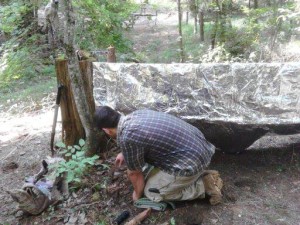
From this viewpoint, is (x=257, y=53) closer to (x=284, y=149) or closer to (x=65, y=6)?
(x=284, y=149)

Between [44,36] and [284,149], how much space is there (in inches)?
381

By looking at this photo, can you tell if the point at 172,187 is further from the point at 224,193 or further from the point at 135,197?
the point at 224,193

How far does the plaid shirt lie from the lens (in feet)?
9.20

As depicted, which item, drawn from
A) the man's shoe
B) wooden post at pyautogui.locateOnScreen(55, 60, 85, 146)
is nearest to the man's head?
the man's shoe

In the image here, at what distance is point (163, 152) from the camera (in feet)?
9.49

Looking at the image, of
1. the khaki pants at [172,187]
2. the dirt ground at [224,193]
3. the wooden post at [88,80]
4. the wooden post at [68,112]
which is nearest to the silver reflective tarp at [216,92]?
the wooden post at [88,80]

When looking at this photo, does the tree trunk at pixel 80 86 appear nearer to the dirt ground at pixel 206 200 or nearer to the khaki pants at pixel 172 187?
the dirt ground at pixel 206 200

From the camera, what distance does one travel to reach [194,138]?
117 inches

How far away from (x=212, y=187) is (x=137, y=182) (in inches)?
28.3

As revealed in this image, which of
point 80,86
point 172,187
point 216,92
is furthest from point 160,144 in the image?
point 80,86

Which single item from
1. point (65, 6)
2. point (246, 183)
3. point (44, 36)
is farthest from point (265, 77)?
point (44, 36)

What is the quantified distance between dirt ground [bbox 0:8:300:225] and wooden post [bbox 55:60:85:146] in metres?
0.49

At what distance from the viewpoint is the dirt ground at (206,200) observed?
297cm

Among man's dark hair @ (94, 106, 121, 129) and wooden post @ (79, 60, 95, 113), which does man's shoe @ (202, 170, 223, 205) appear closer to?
man's dark hair @ (94, 106, 121, 129)
